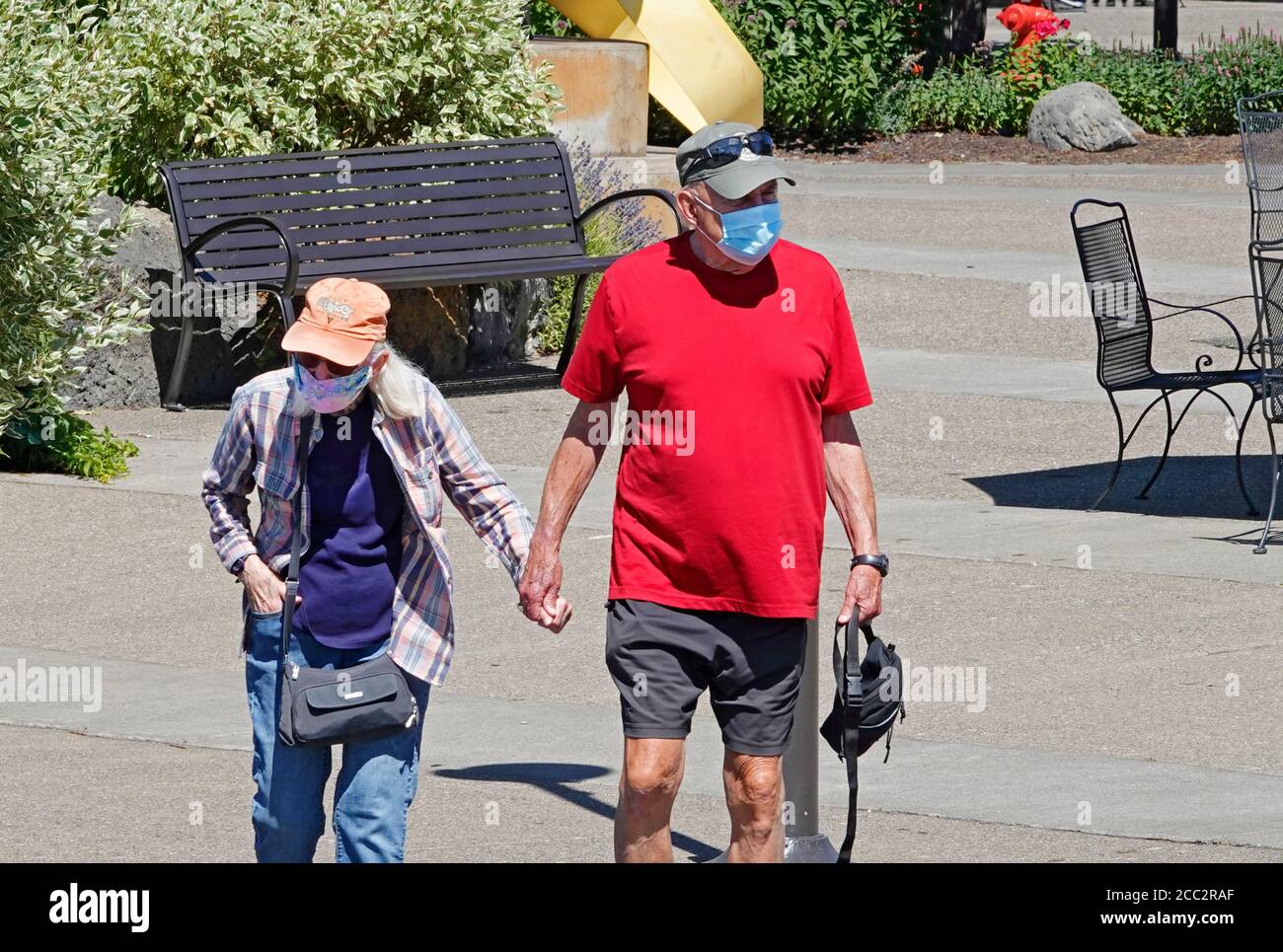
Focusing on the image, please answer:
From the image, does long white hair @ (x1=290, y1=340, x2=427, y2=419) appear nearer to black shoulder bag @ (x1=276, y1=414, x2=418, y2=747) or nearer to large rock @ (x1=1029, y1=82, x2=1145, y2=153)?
black shoulder bag @ (x1=276, y1=414, x2=418, y2=747)

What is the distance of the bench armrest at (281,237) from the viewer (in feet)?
37.6

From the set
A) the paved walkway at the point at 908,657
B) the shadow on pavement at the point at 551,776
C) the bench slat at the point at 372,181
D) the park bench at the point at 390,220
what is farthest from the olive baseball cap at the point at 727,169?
the bench slat at the point at 372,181

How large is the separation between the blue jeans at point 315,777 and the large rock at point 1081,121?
833 inches

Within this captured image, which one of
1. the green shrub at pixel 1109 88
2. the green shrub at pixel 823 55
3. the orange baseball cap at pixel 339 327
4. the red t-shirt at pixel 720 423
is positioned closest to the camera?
the orange baseball cap at pixel 339 327

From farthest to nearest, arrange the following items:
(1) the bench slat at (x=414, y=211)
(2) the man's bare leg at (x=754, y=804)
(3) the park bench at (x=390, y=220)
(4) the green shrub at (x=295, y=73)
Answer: (4) the green shrub at (x=295, y=73), (1) the bench slat at (x=414, y=211), (3) the park bench at (x=390, y=220), (2) the man's bare leg at (x=754, y=804)

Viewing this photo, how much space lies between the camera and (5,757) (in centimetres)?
638

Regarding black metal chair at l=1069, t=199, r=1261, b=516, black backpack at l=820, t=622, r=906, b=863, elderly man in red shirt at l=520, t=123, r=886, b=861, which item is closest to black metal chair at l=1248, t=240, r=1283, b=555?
black metal chair at l=1069, t=199, r=1261, b=516

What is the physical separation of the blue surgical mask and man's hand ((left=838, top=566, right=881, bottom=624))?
76 centimetres

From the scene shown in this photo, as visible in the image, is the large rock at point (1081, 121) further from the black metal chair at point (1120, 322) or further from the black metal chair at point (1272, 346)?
the black metal chair at point (1272, 346)

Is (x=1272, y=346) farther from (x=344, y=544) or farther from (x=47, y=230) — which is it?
(x=344, y=544)

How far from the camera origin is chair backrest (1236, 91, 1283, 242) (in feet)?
31.0

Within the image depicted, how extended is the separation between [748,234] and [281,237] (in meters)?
7.58
